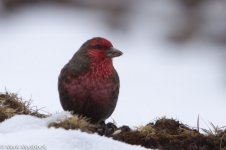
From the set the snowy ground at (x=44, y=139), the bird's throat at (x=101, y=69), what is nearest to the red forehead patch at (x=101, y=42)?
the bird's throat at (x=101, y=69)

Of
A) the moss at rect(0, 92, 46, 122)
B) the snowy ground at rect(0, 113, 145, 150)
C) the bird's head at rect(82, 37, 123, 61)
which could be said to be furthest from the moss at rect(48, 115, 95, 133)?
the bird's head at rect(82, 37, 123, 61)

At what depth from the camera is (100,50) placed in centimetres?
645

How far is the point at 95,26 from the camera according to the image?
10477 millimetres

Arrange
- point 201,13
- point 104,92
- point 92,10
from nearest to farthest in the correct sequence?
point 104,92, point 201,13, point 92,10

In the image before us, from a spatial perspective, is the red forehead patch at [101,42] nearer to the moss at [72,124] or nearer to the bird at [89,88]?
the bird at [89,88]

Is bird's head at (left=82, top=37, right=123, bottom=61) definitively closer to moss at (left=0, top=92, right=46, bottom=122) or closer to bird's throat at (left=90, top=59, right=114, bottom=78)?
bird's throat at (left=90, top=59, right=114, bottom=78)

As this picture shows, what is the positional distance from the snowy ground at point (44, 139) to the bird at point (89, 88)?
4.46 ft

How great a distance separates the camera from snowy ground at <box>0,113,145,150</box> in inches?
165

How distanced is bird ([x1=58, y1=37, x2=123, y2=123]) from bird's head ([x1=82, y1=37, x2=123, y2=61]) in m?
0.02

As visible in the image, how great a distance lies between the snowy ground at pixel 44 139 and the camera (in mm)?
4195

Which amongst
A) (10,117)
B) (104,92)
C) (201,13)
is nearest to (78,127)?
(10,117)

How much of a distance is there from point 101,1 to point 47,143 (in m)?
5.31

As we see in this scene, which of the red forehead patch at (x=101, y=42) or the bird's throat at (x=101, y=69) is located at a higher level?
the red forehead patch at (x=101, y=42)

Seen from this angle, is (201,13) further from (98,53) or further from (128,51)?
(98,53)
